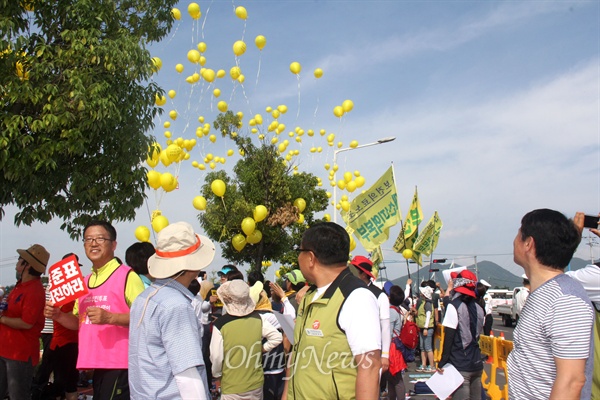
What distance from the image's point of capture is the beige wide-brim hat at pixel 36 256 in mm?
5000

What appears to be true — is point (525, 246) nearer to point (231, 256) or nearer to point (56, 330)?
point (56, 330)

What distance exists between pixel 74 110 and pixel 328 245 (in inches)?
215

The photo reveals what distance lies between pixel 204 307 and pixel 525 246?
445cm

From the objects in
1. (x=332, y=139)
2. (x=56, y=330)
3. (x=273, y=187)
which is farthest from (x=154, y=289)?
(x=273, y=187)

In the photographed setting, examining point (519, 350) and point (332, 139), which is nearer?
point (519, 350)

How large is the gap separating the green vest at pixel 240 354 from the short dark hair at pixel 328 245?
6.50 feet

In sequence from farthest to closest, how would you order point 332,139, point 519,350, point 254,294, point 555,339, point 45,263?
point 332,139
point 254,294
point 45,263
point 519,350
point 555,339

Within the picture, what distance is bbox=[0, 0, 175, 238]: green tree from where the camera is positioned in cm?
670

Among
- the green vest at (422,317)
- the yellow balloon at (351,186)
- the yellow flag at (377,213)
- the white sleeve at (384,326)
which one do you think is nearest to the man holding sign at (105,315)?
the white sleeve at (384,326)

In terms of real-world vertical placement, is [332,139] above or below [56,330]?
above

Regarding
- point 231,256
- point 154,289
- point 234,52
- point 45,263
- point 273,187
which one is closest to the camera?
point 154,289

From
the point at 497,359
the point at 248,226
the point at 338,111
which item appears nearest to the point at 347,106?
the point at 338,111

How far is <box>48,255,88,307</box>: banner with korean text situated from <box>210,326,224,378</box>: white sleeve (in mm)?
1295

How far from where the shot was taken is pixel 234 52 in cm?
1255
